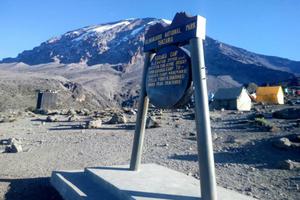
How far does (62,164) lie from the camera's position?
11.8 metres

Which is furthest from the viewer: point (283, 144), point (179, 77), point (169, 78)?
point (283, 144)

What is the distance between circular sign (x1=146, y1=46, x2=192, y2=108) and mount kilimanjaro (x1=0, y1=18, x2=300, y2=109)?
71.5 meters

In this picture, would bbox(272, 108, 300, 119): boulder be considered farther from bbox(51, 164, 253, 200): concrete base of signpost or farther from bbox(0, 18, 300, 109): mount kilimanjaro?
bbox(0, 18, 300, 109): mount kilimanjaro

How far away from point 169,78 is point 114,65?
443ft

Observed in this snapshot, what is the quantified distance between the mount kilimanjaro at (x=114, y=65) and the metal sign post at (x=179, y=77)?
7110 cm

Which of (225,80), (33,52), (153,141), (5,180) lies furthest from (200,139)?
(33,52)

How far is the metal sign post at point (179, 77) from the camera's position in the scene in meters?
6.29

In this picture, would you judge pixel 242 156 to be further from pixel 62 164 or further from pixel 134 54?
pixel 134 54

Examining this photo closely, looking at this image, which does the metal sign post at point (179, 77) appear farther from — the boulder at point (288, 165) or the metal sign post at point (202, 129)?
the boulder at point (288, 165)

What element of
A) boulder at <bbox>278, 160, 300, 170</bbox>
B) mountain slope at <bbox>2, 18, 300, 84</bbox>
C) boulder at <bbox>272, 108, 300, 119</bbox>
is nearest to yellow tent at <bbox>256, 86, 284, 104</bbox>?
boulder at <bbox>272, 108, 300, 119</bbox>

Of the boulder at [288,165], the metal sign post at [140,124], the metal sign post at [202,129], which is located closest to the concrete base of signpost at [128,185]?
the metal sign post at [140,124]

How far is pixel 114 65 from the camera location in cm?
14150

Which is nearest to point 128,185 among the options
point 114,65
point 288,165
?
point 288,165

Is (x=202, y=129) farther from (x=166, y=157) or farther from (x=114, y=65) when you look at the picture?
(x=114, y=65)
